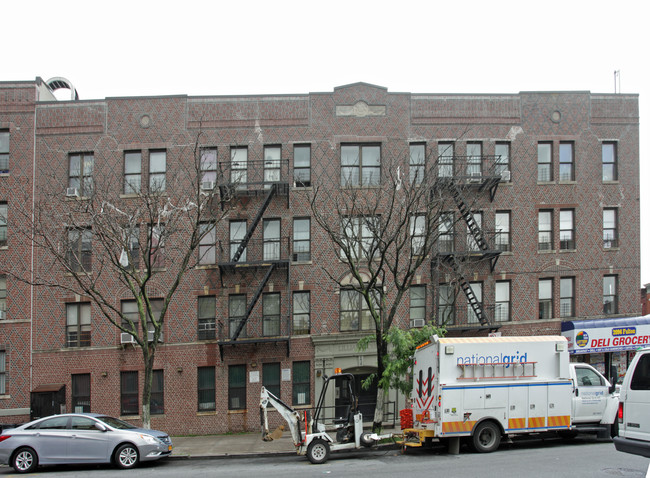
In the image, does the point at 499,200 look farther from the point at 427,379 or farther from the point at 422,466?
the point at 422,466

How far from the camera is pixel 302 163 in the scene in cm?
2527

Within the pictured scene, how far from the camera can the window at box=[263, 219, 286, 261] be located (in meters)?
24.8

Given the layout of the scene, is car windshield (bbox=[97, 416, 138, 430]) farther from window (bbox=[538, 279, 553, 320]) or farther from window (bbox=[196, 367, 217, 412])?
window (bbox=[538, 279, 553, 320])

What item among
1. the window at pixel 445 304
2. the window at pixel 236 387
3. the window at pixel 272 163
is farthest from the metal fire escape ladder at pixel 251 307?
the window at pixel 445 304

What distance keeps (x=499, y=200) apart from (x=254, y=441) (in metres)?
13.3

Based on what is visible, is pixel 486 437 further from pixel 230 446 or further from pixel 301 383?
pixel 301 383

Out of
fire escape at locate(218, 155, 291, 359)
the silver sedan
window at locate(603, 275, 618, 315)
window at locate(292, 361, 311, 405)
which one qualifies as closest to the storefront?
window at locate(603, 275, 618, 315)

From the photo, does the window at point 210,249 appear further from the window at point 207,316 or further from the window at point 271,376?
the window at point 271,376

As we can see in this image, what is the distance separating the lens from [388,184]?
24422 millimetres

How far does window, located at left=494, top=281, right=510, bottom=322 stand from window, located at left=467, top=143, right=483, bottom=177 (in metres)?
4.59

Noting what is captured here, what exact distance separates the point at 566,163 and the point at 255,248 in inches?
519

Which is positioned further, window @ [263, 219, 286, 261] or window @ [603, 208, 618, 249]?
window @ [603, 208, 618, 249]

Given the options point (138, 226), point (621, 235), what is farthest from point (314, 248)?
point (621, 235)

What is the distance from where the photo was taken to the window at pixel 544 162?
25594mm
